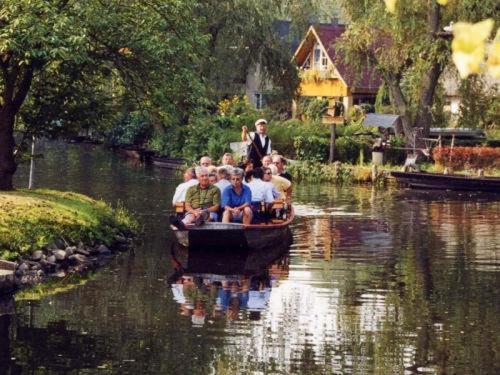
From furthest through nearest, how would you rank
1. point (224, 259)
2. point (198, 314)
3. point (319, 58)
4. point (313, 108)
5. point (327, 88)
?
point (319, 58) < point (327, 88) < point (313, 108) < point (224, 259) < point (198, 314)

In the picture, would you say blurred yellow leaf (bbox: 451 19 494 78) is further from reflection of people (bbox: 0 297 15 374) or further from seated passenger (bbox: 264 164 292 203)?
seated passenger (bbox: 264 164 292 203)

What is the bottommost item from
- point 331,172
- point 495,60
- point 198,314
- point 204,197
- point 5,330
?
point 5,330

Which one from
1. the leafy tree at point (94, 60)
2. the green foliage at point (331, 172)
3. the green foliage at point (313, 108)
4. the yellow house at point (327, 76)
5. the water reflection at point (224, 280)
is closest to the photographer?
the water reflection at point (224, 280)

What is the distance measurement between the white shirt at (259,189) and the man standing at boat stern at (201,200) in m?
1.23

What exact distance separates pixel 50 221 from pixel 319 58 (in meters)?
57.0

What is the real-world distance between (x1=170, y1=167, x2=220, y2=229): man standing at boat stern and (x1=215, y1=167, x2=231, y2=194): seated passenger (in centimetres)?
41

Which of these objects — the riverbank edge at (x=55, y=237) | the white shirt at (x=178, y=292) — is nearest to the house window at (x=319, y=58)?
the riverbank edge at (x=55, y=237)

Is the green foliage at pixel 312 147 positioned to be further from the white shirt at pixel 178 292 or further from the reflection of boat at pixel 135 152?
the white shirt at pixel 178 292

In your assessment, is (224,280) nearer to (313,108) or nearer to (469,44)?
(469,44)

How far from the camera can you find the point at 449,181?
4206 cm

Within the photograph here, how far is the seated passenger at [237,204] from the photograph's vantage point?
71.2ft

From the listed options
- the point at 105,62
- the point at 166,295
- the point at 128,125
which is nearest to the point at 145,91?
the point at 105,62

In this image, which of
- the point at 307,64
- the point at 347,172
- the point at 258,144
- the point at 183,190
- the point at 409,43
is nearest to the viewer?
the point at 183,190

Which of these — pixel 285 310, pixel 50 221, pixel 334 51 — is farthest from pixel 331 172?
pixel 285 310
